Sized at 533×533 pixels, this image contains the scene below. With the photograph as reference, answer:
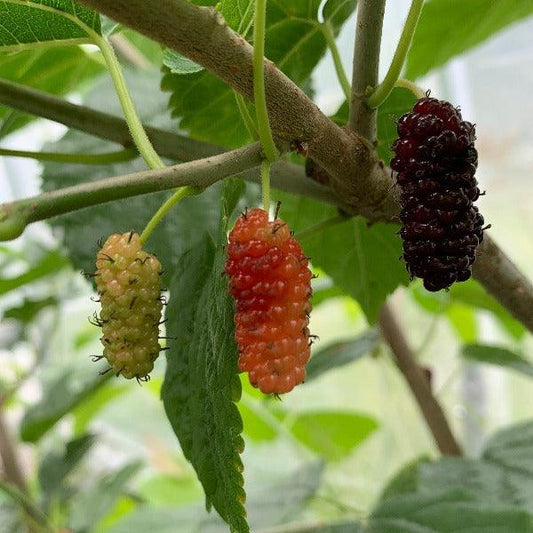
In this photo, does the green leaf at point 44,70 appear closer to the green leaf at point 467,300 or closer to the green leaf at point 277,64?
the green leaf at point 277,64

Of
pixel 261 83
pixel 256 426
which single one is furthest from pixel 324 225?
pixel 256 426

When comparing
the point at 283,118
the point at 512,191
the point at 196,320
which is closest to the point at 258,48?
the point at 283,118

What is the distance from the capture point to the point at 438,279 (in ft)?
1.01

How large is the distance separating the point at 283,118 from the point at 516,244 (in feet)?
5.14

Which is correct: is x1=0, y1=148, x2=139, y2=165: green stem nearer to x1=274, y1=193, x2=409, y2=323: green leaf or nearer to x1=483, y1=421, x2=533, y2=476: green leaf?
x1=274, y1=193, x2=409, y2=323: green leaf

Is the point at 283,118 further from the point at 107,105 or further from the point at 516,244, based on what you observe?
the point at 516,244

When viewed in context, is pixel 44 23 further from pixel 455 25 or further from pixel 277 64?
pixel 455 25

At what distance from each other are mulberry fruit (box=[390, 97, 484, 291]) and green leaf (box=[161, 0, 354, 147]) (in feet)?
0.57

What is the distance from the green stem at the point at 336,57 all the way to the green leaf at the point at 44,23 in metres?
0.14

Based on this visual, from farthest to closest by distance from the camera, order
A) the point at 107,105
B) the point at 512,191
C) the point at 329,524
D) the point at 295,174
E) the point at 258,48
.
→ the point at 512,191 → the point at 107,105 → the point at 329,524 → the point at 295,174 → the point at 258,48

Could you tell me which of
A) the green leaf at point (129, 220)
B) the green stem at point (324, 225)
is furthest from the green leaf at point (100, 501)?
the green stem at point (324, 225)

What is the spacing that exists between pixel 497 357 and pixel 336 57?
18.4 inches

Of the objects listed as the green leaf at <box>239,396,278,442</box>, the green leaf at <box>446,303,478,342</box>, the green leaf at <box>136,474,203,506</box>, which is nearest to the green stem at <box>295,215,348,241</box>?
the green leaf at <box>239,396,278,442</box>

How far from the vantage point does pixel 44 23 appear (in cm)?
39
